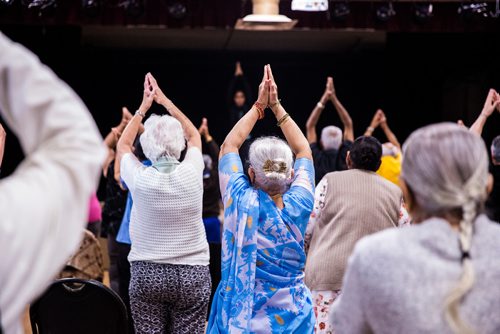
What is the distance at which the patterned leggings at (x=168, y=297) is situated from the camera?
3461 millimetres

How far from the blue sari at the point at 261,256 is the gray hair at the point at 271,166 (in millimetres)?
33

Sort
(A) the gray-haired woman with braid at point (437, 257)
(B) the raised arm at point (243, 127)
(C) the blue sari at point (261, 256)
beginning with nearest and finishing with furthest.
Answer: (A) the gray-haired woman with braid at point (437, 257) → (C) the blue sari at point (261, 256) → (B) the raised arm at point (243, 127)

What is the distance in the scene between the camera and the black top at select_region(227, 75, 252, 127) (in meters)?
9.16

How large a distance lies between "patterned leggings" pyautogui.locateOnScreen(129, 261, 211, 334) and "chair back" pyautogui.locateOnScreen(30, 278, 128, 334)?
740 millimetres

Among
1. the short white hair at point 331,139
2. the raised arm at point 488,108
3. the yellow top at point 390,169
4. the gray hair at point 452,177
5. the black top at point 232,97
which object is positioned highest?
the gray hair at point 452,177

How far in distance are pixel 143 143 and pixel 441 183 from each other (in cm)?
217

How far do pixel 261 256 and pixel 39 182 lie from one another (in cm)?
175

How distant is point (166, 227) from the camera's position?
11.2 feet

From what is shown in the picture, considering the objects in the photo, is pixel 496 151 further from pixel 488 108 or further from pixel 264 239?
pixel 264 239

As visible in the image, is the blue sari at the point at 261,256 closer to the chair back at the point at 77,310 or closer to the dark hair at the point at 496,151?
the chair back at the point at 77,310

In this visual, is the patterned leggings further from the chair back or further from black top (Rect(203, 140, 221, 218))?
black top (Rect(203, 140, 221, 218))

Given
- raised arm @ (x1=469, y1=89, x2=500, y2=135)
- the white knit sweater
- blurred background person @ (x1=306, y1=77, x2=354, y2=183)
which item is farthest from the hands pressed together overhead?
blurred background person @ (x1=306, y1=77, x2=354, y2=183)

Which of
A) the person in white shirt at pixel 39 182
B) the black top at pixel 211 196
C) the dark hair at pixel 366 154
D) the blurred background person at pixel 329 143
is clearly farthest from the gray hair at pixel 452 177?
the blurred background person at pixel 329 143

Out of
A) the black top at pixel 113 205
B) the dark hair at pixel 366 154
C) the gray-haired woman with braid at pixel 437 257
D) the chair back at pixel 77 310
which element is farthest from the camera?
the black top at pixel 113 205
